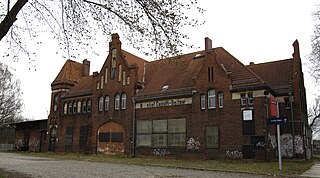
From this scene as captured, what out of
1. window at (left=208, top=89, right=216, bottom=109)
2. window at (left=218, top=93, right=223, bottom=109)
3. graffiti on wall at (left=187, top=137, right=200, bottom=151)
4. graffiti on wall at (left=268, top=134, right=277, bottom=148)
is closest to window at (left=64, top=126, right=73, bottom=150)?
graffiti on wall at (left=187, top=137, right=200, bottom=151)

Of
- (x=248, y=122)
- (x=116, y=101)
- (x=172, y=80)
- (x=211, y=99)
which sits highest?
(x=172, y=80)

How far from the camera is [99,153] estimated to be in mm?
34812

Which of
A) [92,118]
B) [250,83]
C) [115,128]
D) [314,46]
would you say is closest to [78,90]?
[92,118]

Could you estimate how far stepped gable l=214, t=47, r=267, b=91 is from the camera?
25.4 metres

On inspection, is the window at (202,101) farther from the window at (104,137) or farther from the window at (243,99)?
the window at (104,137)

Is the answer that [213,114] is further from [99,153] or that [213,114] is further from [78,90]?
[78,90]

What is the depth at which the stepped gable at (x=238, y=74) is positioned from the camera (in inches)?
1001

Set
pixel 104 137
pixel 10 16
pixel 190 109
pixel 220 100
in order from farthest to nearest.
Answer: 1. pixel 104 137
2. pixel 190 109
3. pixel 220 100
4. pixel 10 16

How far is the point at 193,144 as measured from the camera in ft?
90.8

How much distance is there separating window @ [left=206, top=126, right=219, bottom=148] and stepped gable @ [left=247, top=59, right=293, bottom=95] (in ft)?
21.2

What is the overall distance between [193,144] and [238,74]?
23.9 feet

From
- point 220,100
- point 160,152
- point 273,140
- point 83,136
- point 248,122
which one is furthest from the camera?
point 83,136

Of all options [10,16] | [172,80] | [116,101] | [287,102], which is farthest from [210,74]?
[10,16]

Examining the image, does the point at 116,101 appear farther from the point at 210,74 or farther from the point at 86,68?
the point at 86,68
